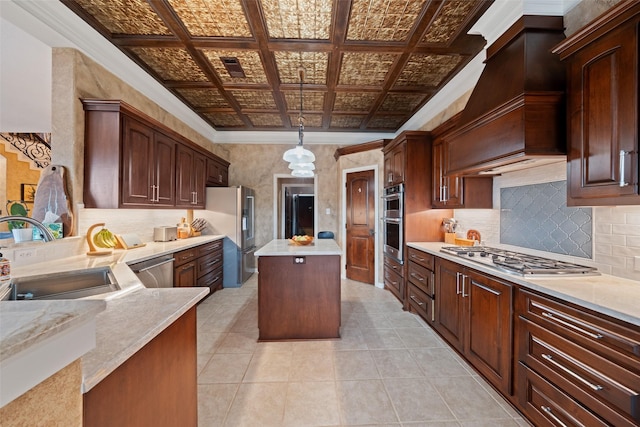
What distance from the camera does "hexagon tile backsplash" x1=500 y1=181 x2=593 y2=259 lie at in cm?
191

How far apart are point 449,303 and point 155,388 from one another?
238 cm

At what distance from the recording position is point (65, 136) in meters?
2.29

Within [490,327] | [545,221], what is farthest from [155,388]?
[545,221]

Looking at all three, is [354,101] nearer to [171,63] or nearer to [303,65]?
[303,65]

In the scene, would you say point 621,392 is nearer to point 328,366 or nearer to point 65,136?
point 328,366

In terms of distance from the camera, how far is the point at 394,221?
3.72 meters

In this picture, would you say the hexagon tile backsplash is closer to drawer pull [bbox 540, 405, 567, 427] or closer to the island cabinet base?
drawer pull [bbox 540, 405, 567, 427]

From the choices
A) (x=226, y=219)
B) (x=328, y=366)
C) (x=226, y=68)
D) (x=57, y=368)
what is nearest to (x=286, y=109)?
(x=226, y=68)

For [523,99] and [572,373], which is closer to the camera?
[572,373]

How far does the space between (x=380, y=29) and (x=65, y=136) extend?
9.80 ft

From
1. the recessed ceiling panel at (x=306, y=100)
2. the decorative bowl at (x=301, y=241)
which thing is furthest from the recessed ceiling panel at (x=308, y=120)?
the decorative bowl at (x=301, y=241)

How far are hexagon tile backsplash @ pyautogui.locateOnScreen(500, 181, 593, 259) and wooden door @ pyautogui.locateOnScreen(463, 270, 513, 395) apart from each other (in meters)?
0.71

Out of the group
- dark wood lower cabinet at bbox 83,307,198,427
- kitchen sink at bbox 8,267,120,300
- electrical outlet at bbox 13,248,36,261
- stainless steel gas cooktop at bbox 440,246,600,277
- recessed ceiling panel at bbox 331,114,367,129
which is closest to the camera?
dark wood lower cabinet at bbox 83,307,198,427

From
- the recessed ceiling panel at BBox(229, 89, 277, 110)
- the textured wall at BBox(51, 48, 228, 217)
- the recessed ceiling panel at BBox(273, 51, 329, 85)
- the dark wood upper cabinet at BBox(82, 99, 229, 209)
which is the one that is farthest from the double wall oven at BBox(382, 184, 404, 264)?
the textured wall at BBox(51, 48, 228, 217)
